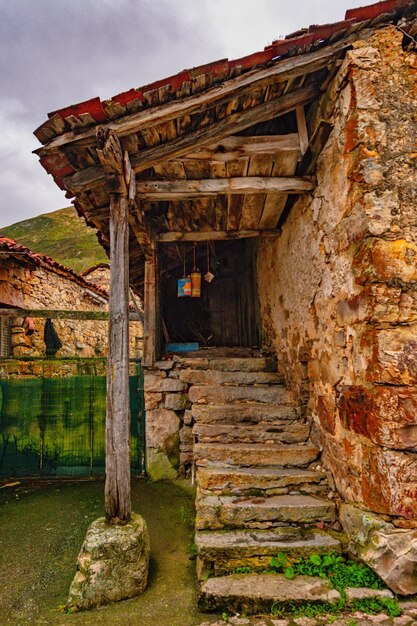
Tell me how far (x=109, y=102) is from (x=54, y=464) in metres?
4.42

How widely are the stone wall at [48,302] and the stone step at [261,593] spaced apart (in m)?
5.76

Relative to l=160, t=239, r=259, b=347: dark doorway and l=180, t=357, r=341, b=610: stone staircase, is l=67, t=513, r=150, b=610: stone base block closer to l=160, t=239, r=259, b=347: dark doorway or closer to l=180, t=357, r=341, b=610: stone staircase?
l=180, t=357, r=341, b=610: stone staircase

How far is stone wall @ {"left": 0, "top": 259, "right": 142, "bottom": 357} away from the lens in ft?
21.5

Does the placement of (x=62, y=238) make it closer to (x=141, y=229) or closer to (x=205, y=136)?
(x=141, y=229)

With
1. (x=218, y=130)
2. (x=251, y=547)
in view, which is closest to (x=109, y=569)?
(x=251, y=547)

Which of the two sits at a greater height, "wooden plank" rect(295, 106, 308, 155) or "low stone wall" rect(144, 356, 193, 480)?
"wooden plank" rect(295, 106, 308, 155)

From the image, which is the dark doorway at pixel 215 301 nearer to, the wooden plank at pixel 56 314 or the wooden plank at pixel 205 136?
the wooden plank at pixel 56 314

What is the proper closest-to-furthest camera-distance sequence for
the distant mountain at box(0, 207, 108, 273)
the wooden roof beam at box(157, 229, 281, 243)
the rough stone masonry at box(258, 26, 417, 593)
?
the rough stone masonry at box(258, 26, 417, 593) < the wooden roof beam at box(157, 229, 281, 243) < the distant mountain at box(0, 207, 108, 273)

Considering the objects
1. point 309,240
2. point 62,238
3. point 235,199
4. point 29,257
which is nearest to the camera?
point 309,240

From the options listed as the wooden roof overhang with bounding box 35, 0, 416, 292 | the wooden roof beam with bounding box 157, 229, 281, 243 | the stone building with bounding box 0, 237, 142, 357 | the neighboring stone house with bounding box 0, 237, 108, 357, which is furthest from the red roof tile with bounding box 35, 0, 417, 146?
the neighboring stone house with bounding box 0, 237, 108, 357

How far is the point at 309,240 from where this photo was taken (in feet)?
11.4

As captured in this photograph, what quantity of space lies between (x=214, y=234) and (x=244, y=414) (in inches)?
95.6

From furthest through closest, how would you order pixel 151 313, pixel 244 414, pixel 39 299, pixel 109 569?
pixel 39 299 < pixel 151 313 < pixel 244 414 < pixel 109 569

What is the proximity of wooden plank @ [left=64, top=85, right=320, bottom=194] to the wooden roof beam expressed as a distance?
1632mm
